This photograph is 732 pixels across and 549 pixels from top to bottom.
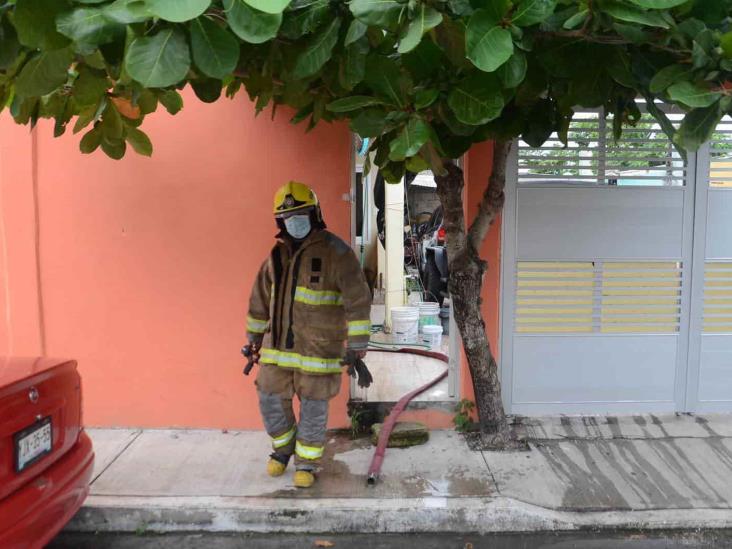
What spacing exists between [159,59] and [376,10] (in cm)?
68

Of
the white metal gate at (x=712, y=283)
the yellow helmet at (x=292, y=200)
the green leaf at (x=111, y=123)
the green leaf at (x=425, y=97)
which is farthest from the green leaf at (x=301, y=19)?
the white metal gate at (x=712, y=283)

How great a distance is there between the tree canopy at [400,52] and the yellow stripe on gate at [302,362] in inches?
60.1

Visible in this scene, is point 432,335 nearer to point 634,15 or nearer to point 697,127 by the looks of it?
point 697,127

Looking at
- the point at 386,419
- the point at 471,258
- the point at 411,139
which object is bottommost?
the point at 386,419

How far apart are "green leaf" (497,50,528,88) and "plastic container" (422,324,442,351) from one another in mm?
4877

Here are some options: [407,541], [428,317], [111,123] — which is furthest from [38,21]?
[428,317]

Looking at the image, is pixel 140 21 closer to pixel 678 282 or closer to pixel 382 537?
pixel 382 537

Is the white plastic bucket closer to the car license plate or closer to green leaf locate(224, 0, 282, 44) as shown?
the car license plate

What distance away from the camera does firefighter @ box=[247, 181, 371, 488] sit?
145 inches

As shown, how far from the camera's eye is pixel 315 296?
3.76 m

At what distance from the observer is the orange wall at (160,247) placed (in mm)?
4469

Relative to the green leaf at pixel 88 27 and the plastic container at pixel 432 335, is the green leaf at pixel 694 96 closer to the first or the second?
the green leaf at pixel 88 27

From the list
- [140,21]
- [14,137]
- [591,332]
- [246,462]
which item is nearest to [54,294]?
[14,137]

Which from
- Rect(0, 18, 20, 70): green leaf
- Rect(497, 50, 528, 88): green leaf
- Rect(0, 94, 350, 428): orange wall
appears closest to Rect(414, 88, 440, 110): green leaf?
Rect(497, 50, 528, 88): green leaf
